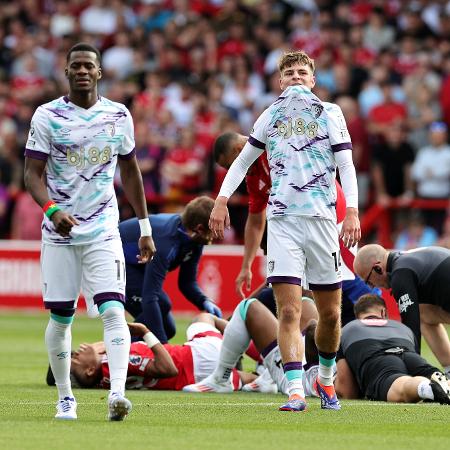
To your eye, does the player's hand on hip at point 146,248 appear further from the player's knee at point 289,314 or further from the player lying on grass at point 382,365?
the player lying on grass at point 382,365

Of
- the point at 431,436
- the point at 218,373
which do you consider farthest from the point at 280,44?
the point at 431,436

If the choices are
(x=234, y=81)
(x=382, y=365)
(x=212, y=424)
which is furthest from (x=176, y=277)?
(x=212, y=424)

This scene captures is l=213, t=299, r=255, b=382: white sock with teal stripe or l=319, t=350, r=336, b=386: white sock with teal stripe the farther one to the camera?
l=213, t=299, r=255, b=382: white sock with teal stripe

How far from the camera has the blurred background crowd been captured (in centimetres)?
2227

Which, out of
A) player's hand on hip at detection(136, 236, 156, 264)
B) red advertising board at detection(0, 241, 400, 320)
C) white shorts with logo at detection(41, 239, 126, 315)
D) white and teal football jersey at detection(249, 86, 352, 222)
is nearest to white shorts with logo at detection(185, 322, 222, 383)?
white and teal football jersey at detection(249, 86, 352, 222)

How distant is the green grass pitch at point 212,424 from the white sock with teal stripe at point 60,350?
253mm

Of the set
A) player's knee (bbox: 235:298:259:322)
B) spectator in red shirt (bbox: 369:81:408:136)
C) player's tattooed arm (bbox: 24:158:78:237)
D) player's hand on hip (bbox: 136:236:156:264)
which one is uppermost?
spectator in red shirt (bbox: 369:81:408:136)

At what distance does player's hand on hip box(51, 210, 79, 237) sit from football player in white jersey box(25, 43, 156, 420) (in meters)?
0.17

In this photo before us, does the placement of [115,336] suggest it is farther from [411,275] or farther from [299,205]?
[411,275]

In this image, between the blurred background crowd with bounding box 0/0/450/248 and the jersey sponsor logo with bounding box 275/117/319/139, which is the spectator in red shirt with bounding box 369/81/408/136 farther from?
the jersey sponsor logo with bounding box 275/117/319/139

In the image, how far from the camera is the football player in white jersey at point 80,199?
8.98 meters

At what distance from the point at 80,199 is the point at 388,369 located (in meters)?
3.12

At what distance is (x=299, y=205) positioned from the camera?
962 centimetres

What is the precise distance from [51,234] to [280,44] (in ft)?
55.4
